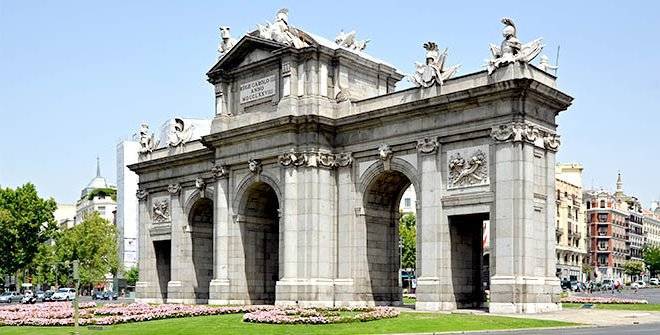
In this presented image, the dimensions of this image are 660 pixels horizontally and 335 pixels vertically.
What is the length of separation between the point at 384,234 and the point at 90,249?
78.2 m

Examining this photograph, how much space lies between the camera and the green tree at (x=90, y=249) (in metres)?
126

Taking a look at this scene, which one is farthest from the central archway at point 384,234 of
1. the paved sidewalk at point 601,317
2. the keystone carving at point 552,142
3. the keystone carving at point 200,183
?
the keystone carving at point 200,183

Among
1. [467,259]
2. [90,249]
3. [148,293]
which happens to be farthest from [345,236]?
[90,249]

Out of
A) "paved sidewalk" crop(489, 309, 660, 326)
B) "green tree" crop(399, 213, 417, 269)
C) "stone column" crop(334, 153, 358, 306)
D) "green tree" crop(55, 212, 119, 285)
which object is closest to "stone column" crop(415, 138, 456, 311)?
"stone column" crop(334, 153, 358, 306)

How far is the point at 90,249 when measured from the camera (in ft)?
414

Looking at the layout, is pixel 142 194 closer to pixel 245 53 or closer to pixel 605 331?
pixel 245 53

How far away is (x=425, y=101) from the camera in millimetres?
51125

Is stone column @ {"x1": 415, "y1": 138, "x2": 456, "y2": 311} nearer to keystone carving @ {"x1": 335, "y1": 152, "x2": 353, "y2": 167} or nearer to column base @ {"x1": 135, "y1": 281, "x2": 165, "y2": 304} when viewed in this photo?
keystone carving @ {"x1": 335, "y1": 152, "x2": 353, "y2": 167}

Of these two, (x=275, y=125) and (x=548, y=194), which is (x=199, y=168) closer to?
(x=275, y=125)

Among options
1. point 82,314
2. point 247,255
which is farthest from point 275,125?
point 82,314

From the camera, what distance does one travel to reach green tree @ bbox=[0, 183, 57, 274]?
118375 mm

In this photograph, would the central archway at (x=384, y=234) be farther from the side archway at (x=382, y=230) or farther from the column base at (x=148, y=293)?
the column base at (x=148, y=293)

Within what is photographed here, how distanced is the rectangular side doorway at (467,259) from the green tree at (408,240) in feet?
203

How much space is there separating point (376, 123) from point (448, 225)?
8.29 meters
